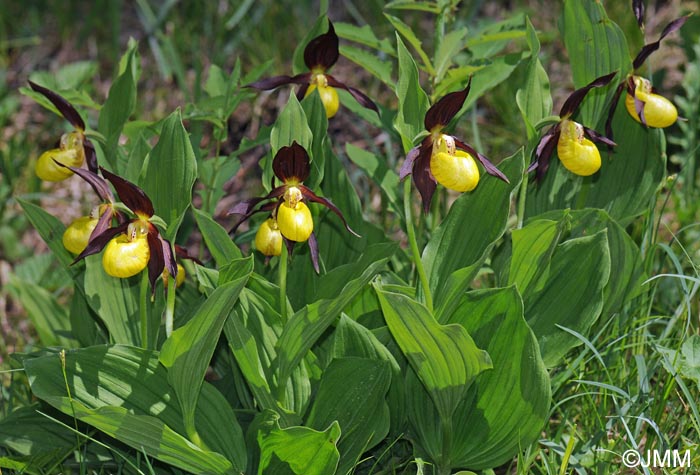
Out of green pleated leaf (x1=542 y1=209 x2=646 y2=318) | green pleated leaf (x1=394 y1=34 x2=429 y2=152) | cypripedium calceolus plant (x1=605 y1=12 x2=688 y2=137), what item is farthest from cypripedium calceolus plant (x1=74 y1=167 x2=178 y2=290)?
cypripedium calceolus plant (x1=605 y1=12 x2=688 y2=137)

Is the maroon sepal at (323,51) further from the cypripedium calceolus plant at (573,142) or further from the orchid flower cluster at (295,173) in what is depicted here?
the cypripedium calceolus plant at (573,142)

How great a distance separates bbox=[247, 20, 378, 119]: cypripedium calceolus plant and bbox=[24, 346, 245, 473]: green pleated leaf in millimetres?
655

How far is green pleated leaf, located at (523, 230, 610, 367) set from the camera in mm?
1722

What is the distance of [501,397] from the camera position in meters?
1.62

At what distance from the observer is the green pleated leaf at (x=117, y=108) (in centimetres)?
179

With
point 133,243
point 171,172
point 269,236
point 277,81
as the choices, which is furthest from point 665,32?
point 133,243

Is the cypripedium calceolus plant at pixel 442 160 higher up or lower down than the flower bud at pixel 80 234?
higher up

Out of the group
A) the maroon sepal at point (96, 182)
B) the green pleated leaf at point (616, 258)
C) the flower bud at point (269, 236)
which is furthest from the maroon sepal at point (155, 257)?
the green pleated leaf at point (616, 258)

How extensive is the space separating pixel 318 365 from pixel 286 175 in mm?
468

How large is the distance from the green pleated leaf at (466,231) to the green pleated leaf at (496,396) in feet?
0.42

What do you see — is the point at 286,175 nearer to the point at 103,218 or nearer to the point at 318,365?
the point at 103,218

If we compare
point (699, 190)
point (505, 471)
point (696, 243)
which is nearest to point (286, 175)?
point (505, 471)

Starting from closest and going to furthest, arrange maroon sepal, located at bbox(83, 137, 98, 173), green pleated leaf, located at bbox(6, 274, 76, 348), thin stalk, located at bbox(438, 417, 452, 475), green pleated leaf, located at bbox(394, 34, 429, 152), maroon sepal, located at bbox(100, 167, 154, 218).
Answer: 1. maroon sepal, located at bbox(100, 167, 154, 218)
2. green pleated leaf, located at bbox(394, 34, 429, 152)
3. thin stalk, located at bbox(438, 417, 452, 475)
4. maroon sepal, located at bbox(83, 137, 98, 173)
5. green pleated leaf, located at bbox(6, 274, 76, 348)

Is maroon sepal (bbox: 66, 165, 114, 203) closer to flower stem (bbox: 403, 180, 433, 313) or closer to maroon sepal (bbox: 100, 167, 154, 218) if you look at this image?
maroon sepal (bbox: 100, 167, 154, 218)
